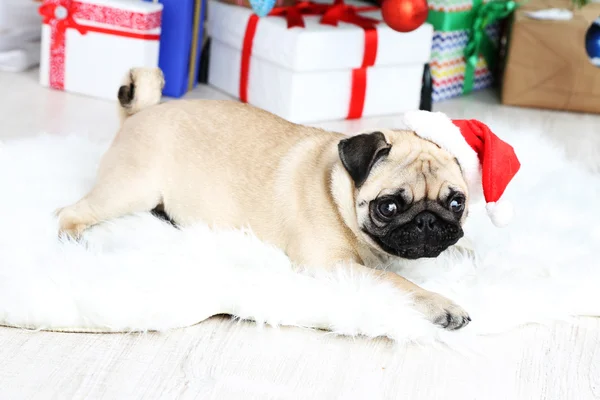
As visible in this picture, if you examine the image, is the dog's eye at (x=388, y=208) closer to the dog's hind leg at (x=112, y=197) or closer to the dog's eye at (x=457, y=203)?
the dog's eye at (x=457, y=203)

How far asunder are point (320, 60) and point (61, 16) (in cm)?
84

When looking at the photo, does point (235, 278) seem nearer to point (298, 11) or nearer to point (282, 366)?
point (282, 366)

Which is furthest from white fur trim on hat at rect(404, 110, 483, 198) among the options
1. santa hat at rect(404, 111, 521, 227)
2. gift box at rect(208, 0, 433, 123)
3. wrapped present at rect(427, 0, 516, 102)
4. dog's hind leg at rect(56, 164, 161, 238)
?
wrapped present at rect(427, 0, 516, 102)

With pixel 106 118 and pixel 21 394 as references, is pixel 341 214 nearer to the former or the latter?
pixel 21 394

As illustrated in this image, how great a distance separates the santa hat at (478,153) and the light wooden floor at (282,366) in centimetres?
24

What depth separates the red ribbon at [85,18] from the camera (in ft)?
8.55

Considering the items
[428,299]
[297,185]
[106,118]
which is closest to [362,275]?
[428,299]

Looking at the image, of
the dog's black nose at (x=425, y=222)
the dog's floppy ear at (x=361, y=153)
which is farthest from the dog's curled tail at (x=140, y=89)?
the dog's black nose at (x=425, y=222)

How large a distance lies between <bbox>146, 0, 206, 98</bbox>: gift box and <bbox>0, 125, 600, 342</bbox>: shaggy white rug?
3.06 ft

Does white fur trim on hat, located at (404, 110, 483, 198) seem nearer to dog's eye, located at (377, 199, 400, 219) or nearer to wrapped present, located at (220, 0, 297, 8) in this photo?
dog's eye, located at (377, 199, 400, 219)

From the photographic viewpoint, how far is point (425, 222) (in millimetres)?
1443

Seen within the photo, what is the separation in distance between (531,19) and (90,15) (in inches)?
58.9

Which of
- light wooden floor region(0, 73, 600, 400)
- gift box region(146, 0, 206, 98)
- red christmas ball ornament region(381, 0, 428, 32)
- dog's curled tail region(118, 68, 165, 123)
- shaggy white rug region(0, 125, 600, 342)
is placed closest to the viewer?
light wooden floor region(0, 73, 600, 400)

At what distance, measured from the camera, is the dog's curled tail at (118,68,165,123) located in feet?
5.96
